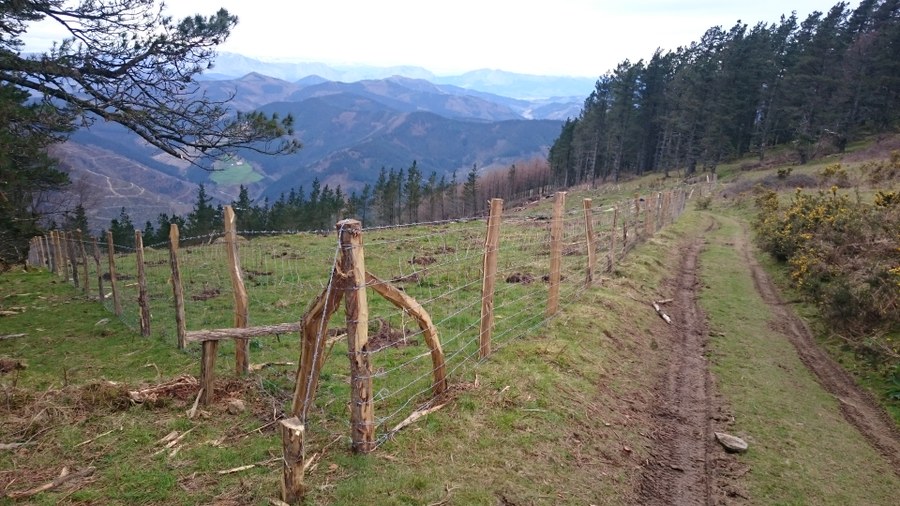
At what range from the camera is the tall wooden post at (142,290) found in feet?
30.3

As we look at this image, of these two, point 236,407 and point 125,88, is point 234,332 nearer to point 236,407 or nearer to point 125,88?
point 236,407

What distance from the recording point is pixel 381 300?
1169 centimetres

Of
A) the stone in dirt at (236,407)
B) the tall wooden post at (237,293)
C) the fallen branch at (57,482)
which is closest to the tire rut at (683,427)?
the stone in dirt at (236,407)

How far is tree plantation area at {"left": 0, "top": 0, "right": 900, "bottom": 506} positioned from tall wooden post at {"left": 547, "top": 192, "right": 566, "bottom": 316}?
0.24 ft

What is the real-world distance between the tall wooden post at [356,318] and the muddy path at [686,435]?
121 inches

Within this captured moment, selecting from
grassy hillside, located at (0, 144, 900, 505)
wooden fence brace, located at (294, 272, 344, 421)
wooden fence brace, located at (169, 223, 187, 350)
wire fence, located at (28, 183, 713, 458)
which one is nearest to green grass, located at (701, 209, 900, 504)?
grassy hillside, located at (0, 144, 900, 505)

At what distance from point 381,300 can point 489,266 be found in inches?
210

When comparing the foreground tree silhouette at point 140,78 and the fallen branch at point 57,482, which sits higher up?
the foreground tree silhouette at point 140,78

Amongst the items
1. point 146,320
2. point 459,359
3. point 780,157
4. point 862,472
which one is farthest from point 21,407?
point 780,157

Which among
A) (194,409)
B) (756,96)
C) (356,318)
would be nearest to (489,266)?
(356,318)

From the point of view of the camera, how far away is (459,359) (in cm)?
754

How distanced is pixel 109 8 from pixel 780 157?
61561 millimetres

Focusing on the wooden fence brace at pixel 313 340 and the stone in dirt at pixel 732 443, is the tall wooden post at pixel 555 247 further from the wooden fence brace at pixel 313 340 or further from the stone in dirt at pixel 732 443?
the wooden fence brace at pixel 313 340

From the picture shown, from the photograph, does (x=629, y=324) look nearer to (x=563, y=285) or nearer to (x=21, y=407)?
(x=563, y=285)
